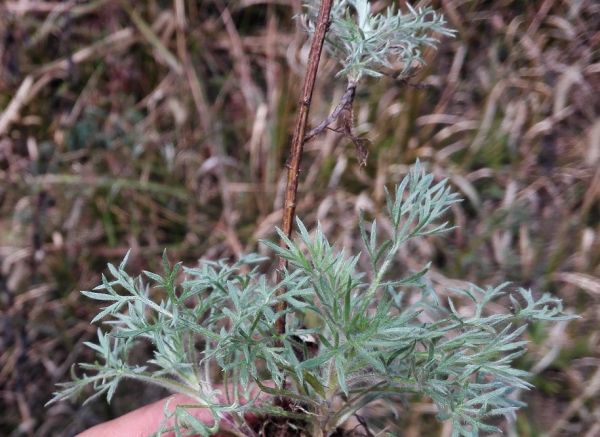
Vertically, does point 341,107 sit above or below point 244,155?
above

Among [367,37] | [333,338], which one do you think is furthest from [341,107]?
[333,338]

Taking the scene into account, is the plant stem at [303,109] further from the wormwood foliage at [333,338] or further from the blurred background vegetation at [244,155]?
the blurred background vegetation at [244,155]

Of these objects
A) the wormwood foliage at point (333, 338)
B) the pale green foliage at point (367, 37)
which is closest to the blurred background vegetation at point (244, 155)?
the wormwood foliage at point (333, 338)

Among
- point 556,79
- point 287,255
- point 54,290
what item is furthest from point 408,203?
point 556,79

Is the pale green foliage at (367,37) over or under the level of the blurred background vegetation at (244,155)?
over

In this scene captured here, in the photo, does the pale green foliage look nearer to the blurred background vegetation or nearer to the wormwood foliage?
the wormwood foliage

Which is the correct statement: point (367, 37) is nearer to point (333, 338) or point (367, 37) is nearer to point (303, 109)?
point (303, 109)

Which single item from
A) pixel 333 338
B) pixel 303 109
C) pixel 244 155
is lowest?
pixel 244 155

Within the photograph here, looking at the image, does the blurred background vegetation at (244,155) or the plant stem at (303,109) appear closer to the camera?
the plant stem at (303,109)
